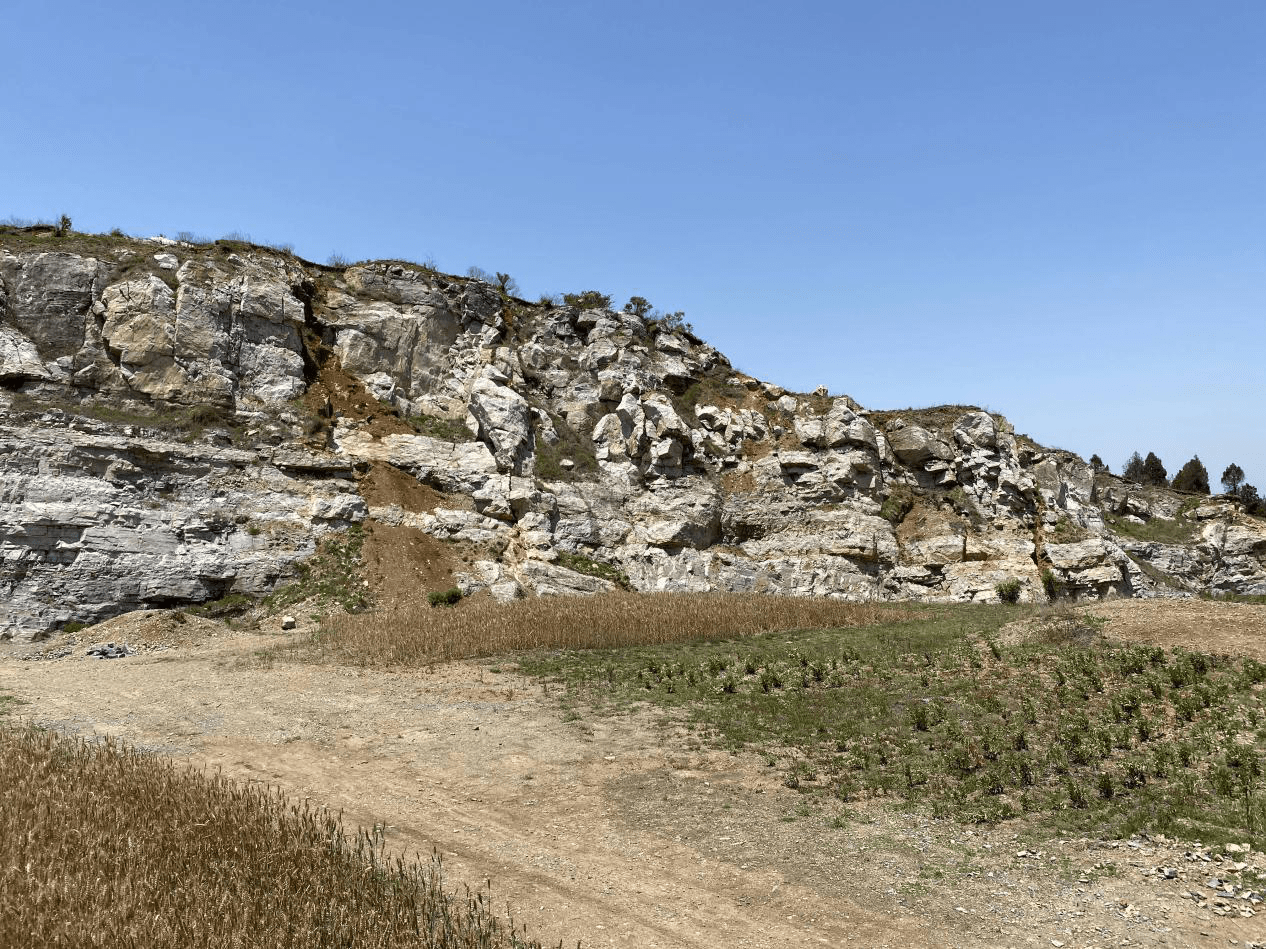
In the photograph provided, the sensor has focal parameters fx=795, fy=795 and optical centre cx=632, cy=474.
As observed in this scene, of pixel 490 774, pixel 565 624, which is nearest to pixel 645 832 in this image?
pixel 490 774

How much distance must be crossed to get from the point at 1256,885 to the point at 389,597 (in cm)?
2540

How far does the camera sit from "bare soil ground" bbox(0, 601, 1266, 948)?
6879 millimetres

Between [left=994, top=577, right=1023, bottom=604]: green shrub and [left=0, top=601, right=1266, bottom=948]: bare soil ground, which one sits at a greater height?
[left=994, top=577, right=1023, bottom=604]: green shrub

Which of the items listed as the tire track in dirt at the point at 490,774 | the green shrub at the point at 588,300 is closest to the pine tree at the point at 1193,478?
the green shrub at the point at 588,300

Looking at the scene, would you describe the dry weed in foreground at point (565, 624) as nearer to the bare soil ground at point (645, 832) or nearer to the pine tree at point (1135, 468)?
the bare soil ground at point (645, 832)

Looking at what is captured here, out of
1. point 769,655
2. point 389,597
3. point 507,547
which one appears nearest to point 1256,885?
point 769,655

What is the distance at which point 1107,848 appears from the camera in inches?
325

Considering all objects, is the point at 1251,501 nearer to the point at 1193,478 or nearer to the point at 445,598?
the point at 1193,478

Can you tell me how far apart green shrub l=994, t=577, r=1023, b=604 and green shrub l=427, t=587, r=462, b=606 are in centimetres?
2298

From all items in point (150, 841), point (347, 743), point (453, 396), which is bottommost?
point (347, 743)

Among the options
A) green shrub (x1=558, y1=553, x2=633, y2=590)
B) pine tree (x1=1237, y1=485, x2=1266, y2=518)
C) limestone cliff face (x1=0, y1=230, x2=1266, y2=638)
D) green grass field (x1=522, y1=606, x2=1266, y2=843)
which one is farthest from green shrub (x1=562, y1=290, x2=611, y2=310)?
pine tree (x1=1237, y1=485, x2=1266, y2=518)

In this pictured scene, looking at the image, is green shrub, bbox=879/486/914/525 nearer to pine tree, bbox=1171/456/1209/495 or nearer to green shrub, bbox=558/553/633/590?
green shrub, bbox=558/553/633/590

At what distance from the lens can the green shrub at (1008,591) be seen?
3425 cm

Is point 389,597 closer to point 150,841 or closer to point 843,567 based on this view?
point 843,567
